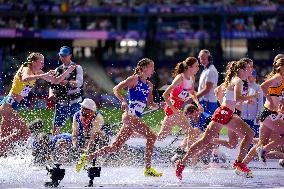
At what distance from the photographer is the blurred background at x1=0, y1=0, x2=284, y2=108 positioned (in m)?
39.9

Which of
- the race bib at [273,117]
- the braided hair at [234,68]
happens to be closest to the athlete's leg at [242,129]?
the braided hair at [234,68]

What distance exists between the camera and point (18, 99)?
13078 mm

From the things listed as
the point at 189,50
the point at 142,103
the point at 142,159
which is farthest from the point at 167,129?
the point at 189,50

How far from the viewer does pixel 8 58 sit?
3631 centimetres

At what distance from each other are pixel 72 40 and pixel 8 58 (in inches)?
298

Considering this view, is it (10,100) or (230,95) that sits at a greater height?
(230,95)

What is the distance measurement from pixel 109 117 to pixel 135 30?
635 inches

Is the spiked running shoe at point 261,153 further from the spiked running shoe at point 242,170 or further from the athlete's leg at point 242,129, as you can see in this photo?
the athlete's leg at point 242,129

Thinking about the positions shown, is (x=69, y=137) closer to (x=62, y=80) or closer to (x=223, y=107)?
(x=62, y=80)

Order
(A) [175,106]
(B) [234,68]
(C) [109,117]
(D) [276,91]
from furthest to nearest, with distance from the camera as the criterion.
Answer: (C) [109,117], (A) [175,106], (D) [276,91], (B) [234,68]

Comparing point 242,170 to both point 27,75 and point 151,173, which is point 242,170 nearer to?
point 151,173

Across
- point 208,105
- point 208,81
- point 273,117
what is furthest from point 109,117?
point 273,117

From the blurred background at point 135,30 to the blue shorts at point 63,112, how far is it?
79.5 ft

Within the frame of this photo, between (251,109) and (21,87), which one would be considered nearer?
(21,87)
